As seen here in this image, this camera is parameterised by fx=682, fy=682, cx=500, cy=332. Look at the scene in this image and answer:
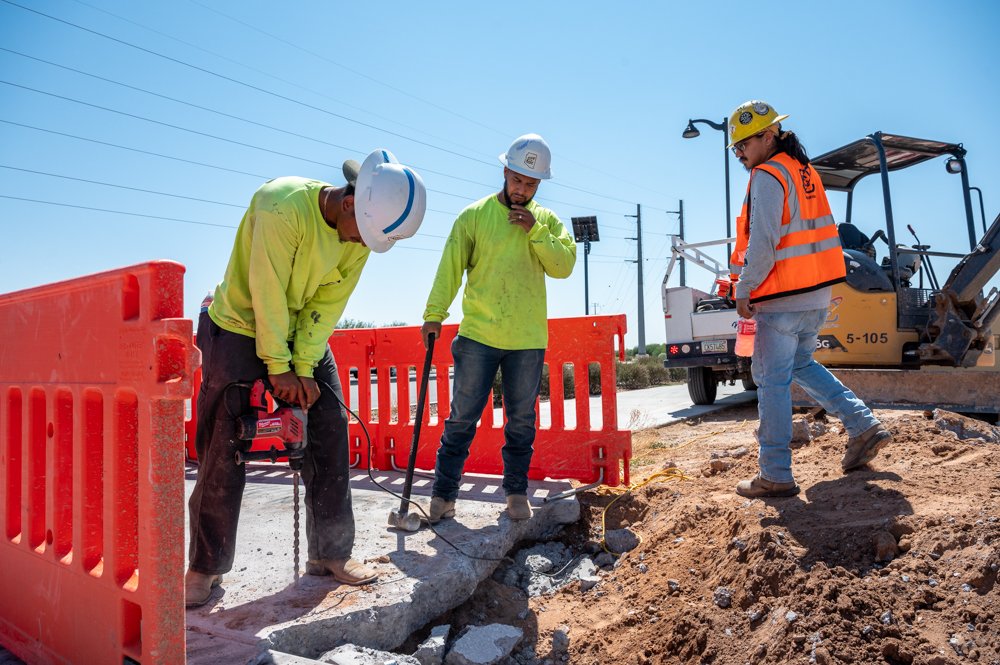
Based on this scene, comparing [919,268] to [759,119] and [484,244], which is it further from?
[484,244]

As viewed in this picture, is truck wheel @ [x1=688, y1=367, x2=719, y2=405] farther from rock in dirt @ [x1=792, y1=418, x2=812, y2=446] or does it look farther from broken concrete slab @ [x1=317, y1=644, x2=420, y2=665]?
broken concrete slab @ [x1=317, y1=644, x2=420, y2=665]

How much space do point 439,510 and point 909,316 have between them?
6.10 metres

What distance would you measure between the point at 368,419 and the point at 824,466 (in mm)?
3397

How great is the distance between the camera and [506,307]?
12.5 feet

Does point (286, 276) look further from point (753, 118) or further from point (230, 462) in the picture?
point (753, 118)

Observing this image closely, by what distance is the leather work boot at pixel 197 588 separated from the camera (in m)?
2.69

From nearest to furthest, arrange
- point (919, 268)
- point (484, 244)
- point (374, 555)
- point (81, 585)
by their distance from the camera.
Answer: point (81, 585) < point (374, 555) < point (484, 244) < point (919, 268)

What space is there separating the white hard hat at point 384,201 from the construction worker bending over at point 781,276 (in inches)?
74.4

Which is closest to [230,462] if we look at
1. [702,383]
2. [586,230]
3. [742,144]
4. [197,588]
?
[197,588]

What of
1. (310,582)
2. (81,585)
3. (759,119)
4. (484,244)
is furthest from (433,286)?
(81,585)

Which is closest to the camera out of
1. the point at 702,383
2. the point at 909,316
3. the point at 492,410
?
the point at 492,410

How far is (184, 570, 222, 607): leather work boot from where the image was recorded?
2.69m

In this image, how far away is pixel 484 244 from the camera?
153 inches

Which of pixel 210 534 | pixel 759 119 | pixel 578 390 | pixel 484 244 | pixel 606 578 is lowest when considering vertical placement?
pixel 606 578
